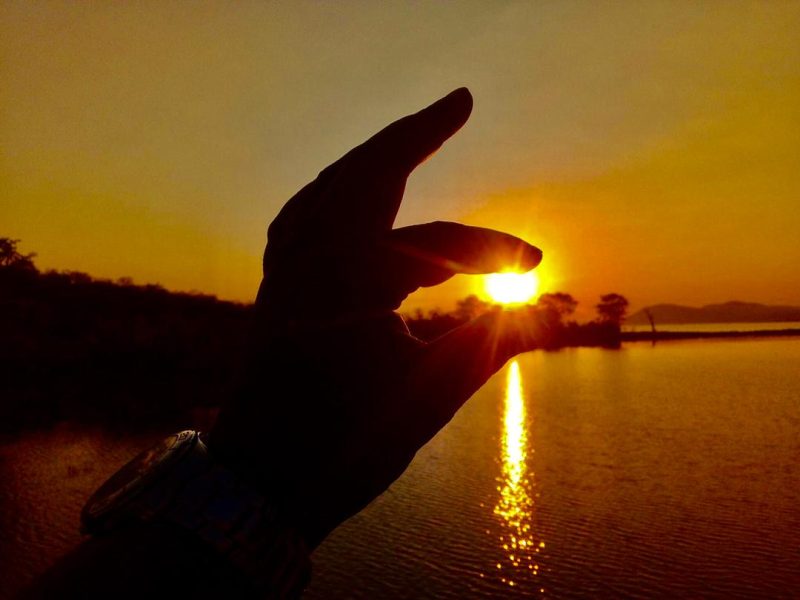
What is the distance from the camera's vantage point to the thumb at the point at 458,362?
3.59 feet

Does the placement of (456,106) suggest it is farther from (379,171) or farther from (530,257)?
(530,257)

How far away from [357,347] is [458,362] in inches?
7.9

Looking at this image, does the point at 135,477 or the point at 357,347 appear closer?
the point at 135,477

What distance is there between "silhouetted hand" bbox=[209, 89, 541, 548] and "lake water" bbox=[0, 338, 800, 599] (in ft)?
35.3

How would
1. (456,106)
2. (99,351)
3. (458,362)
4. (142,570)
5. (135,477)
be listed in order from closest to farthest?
(142,570)
(135,477)
(458,362)
(456,106)
(99,351)

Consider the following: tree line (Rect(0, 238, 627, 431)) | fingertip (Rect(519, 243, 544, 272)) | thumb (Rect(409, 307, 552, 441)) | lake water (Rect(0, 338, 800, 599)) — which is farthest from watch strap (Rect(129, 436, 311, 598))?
tree line (Rect(0, 238, 627, 431))

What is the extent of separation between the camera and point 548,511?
15477 mm

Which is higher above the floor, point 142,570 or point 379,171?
point 379,171

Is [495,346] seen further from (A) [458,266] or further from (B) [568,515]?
(B) [568,515]

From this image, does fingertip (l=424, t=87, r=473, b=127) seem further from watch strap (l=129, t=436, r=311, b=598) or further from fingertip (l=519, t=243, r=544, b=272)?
watch strap (l=129, t=436, r=311, b=598)

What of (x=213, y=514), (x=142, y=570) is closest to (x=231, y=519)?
(x=213, y=514)

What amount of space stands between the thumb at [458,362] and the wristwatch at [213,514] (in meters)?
0.33

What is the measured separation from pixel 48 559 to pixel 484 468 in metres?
13.0

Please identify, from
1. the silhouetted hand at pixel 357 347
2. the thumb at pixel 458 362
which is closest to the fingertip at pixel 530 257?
the silhouetted hand at pixel 357 347
